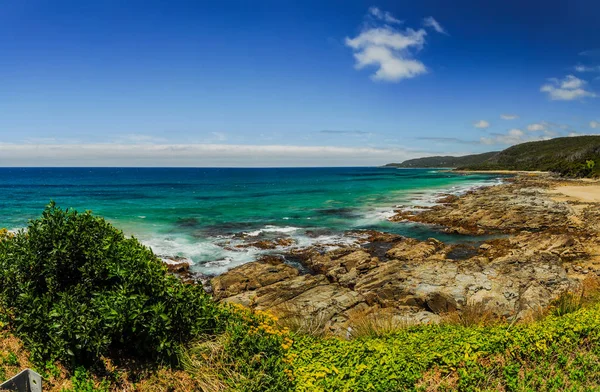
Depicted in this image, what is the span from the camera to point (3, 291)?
6766 millimetres

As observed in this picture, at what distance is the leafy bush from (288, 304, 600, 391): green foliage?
237 centimetres

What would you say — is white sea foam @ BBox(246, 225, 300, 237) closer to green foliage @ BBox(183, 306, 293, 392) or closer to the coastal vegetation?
the coastal vegetation

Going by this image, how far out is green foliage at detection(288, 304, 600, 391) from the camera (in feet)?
19.9

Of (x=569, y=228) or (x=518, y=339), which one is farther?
(x=569, y=228)

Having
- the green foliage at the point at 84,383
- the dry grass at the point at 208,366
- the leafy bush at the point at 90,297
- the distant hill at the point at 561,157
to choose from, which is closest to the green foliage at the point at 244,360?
the dry grass at the point at 208,366

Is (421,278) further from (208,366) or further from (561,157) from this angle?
(561,157)

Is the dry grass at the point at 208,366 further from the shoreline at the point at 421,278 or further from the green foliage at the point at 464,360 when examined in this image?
the shoreline at the point at 421,278

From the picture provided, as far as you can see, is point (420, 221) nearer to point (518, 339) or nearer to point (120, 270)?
point (518, 339)

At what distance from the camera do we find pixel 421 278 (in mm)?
16844

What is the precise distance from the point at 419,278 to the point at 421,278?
0.09 metres

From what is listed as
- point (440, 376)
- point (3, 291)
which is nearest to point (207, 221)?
point (3, 291)

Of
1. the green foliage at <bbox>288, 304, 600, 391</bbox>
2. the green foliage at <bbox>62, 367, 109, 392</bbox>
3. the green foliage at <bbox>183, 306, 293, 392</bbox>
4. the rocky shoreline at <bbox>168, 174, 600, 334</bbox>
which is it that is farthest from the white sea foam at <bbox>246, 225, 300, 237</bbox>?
the green foliage at <bbox>62, 367, 109, 392</bbox>

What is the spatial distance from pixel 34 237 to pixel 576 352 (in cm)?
1112

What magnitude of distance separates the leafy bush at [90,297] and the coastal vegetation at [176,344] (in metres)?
0.02
